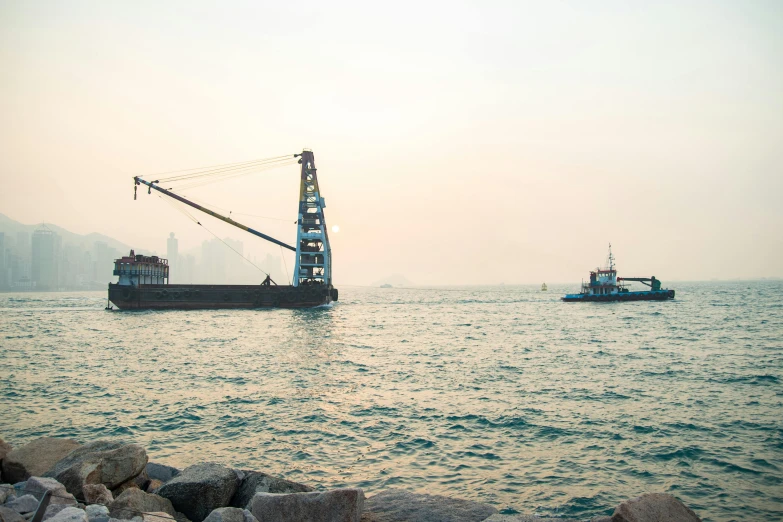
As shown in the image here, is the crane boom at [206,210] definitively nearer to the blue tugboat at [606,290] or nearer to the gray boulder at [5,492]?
the blue tugboat at [606,290]

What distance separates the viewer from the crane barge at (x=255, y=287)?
7456cm

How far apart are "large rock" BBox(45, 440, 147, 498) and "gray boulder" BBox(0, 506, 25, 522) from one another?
171 cm

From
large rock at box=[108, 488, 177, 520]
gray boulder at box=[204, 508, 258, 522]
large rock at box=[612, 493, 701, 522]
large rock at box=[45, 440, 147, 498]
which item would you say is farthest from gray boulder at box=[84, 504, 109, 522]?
large rock at box=[612, 493, 701, 522]

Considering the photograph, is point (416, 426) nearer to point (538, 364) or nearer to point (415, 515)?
point (415, 515)

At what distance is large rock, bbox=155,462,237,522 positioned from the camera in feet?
27.0

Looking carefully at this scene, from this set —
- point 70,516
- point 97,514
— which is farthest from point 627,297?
point 70,516

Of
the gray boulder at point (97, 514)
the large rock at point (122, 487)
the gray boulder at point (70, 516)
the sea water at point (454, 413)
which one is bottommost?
the sea water at point (454, 413)

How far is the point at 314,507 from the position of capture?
6945 mm

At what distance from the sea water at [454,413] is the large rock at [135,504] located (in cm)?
404

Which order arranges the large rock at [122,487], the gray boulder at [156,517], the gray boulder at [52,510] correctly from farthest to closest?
the large rock at [122,487] < the gray boulder at [156,517] < the gray boulder at [52,510]

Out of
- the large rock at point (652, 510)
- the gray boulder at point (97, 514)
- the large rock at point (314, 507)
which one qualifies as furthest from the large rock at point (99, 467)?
A: the large rock at point (652, 510)

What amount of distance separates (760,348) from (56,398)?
40367 mm

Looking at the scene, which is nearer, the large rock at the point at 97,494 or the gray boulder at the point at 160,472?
the large rock at the point at 97,494

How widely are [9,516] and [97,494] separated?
1.80m
